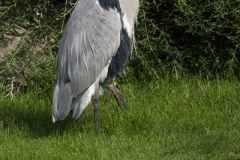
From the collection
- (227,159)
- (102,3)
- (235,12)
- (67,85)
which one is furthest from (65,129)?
(235,12)

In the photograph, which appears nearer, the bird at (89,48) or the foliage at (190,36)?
the bird at (89,48)

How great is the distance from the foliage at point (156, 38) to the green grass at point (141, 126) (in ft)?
0.87

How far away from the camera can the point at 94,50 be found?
6266mm

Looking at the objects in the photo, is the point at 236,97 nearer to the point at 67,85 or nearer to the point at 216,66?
the point at 216,66

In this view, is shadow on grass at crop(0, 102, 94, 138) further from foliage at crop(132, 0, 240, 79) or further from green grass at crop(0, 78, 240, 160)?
foliage at crop(132, 0, 240, 79)

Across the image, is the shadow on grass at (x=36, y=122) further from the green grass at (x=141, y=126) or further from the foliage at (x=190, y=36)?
the foliage at (x=190, y=36)

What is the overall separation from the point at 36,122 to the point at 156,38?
1852mm

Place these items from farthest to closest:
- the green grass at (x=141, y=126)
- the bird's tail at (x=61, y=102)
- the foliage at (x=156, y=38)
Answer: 1. the foliage at (x=156, y=38)
2. the bird's tail at (x=61, y=102)
3. the green grass at (x=141, y=126)

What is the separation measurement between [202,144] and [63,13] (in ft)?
8.60

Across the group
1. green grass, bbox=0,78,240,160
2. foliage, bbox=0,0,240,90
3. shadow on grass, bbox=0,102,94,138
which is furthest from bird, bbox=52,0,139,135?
foliage, bbox=0,0,240,90

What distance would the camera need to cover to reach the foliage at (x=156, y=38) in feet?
24.3

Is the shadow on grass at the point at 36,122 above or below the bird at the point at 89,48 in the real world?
below

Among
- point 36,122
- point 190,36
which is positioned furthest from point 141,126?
point 190,36

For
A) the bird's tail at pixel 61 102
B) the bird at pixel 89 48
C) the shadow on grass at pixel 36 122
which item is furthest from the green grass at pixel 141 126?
the bird at pixel 89 48
